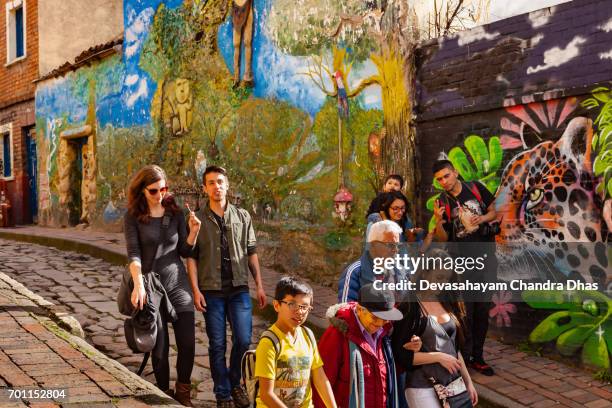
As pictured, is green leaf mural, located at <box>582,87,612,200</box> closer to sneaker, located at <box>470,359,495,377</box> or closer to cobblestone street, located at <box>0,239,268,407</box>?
sneaker, located at <box>470,359,495,377</box>

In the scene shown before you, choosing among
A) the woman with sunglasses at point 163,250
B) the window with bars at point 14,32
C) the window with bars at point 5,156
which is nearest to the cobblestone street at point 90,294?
the woman with sunglasses at point 163,250

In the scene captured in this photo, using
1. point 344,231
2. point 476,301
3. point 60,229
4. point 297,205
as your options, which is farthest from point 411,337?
point 60,229

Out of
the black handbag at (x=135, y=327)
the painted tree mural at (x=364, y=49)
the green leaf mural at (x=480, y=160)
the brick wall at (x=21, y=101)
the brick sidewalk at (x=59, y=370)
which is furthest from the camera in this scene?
the brick wall at (x=21, y=101)

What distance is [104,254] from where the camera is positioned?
10.4 m

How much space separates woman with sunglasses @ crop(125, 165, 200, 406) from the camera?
14.0 ft

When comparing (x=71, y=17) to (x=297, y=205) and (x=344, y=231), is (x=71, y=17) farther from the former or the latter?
(x=344, y=231)

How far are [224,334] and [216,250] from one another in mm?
596

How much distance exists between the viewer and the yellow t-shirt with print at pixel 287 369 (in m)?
2.95

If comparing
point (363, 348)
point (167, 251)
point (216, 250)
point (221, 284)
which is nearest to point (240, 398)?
point (221, 284)

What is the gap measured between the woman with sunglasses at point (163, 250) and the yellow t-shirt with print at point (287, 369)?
151cm

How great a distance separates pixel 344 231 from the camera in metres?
7.89

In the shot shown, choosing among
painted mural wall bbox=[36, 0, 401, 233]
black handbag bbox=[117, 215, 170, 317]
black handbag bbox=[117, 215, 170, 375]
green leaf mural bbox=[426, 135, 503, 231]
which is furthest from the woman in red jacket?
painted mural wall bbox=[36, 0, 401, 233]

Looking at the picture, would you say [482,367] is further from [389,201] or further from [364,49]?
[364,49]

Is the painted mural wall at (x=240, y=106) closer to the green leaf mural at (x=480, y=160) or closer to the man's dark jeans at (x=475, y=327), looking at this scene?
the green leaf mural at (x=480, y=160)
